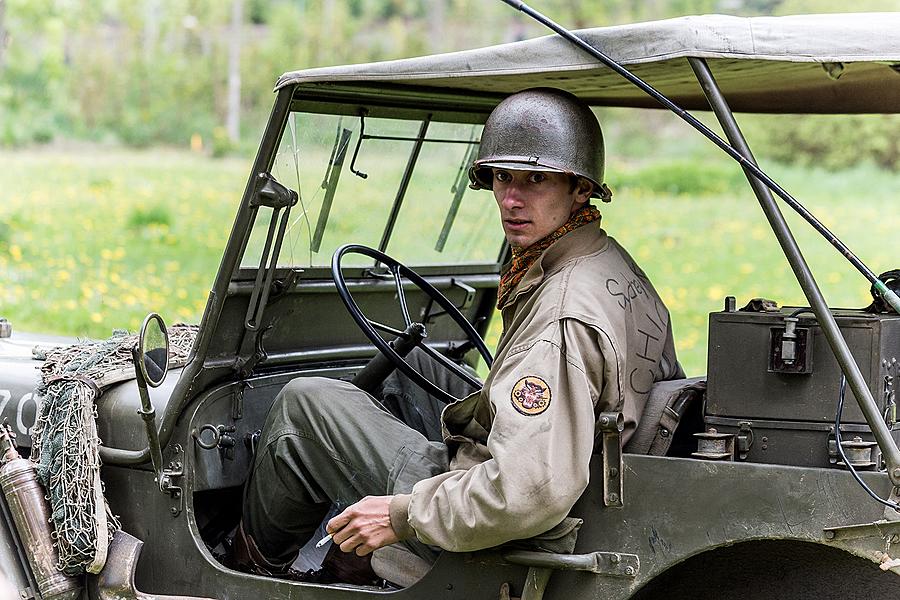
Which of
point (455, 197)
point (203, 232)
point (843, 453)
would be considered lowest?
point (203, 232)

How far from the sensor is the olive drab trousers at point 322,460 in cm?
326

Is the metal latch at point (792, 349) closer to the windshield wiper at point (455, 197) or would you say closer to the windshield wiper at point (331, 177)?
the windshield wiper at point (331, 177)

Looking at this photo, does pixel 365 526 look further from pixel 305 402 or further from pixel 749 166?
pixel 749 166

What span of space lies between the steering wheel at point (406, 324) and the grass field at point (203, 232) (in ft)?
16.1

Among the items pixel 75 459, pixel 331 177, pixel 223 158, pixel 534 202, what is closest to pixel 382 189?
pixel 331 177

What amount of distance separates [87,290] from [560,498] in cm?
832

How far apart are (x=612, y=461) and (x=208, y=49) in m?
15.3

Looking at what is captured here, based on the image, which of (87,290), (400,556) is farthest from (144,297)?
(400,556)

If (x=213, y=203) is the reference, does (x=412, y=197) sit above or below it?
above

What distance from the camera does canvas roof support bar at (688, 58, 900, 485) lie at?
2.51 metres

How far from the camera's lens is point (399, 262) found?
13.8 ft

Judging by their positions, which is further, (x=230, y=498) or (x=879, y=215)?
(x=879, y=215)

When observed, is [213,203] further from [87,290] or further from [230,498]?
[230,498]

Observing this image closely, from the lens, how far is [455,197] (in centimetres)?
452
